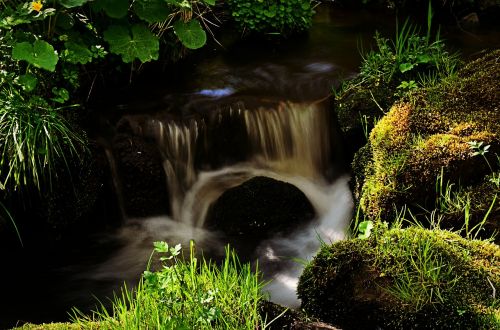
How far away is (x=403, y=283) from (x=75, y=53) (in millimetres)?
2731

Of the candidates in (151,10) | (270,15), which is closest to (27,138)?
(151,10)

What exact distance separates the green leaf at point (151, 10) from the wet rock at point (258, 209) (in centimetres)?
145

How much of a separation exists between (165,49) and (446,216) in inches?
123

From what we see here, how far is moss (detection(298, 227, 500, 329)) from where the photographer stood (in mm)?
2688

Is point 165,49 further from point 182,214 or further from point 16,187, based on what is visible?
point 16,187

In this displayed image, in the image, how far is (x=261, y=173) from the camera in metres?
5.07

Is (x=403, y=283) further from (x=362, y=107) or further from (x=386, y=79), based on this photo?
(x=386, y=79)

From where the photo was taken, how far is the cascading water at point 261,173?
4559 millimetres

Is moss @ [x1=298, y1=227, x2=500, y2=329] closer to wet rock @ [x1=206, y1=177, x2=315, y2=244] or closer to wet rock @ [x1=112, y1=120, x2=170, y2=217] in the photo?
wet rock @ [x1=206, y1=177, x2=315, y2=244]

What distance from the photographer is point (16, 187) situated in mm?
3939

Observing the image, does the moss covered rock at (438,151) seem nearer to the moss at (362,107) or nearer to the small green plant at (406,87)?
the small green plant at (406,87)

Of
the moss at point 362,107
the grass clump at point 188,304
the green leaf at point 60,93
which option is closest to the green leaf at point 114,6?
the green leaf at point 60,93

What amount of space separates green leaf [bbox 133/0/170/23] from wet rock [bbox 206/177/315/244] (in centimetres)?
145

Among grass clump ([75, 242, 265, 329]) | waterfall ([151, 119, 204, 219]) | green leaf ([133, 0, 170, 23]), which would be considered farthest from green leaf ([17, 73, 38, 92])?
grass clump ([75, 242, 265, 329])
